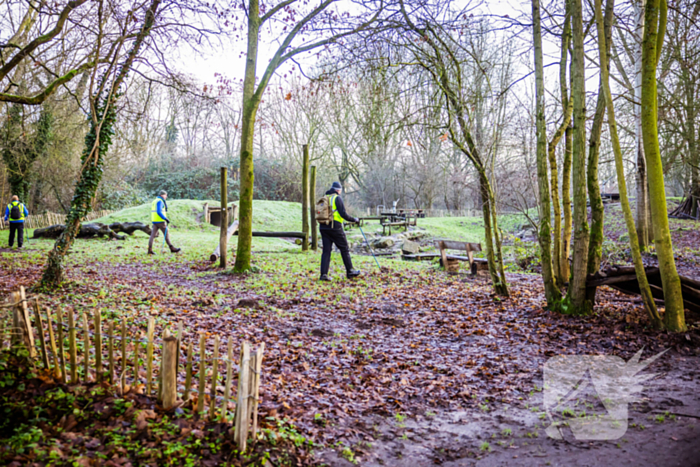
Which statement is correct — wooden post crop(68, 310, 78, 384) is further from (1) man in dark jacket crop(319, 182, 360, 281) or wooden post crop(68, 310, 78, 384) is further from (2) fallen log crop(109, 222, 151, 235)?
(2) fallen log crop(109, 222, 151, 235)

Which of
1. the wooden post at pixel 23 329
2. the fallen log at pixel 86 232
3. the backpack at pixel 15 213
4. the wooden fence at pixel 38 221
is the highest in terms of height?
the backpack at pixel 15 213

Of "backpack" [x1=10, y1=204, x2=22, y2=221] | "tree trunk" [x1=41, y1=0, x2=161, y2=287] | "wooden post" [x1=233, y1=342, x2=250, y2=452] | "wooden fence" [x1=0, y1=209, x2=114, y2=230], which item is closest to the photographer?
"wooden post" [x1=233, y1=342, x2=250, y2=452]

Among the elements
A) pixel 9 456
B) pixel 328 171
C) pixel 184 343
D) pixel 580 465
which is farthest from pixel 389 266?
pixel 328 171

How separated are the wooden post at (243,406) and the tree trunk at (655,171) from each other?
5.07 meters

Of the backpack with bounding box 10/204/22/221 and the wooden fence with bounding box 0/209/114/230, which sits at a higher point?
the backpack with bounding box 10/204/22/221

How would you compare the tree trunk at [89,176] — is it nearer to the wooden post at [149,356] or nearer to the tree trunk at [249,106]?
the tree trunk at [249,106]

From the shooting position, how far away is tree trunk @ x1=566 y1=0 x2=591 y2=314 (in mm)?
6001

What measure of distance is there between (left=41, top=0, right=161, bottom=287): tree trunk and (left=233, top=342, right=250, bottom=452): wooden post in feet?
19.2

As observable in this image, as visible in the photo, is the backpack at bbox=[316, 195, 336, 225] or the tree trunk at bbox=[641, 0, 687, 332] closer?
the tree trunk at bbox=[641, 0, 687, 332]

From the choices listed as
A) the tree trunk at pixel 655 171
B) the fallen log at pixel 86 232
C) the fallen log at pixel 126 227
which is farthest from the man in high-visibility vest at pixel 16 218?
the tree trunk at pixel 655 171

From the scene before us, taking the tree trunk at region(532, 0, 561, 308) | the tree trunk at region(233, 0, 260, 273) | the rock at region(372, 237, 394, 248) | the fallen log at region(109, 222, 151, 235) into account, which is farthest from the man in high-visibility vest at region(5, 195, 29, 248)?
the tree trunk at region(532, 0, 561, 308)

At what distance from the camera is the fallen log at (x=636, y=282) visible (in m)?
5.53

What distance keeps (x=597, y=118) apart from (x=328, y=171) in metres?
26.3

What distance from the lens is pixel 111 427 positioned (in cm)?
300
